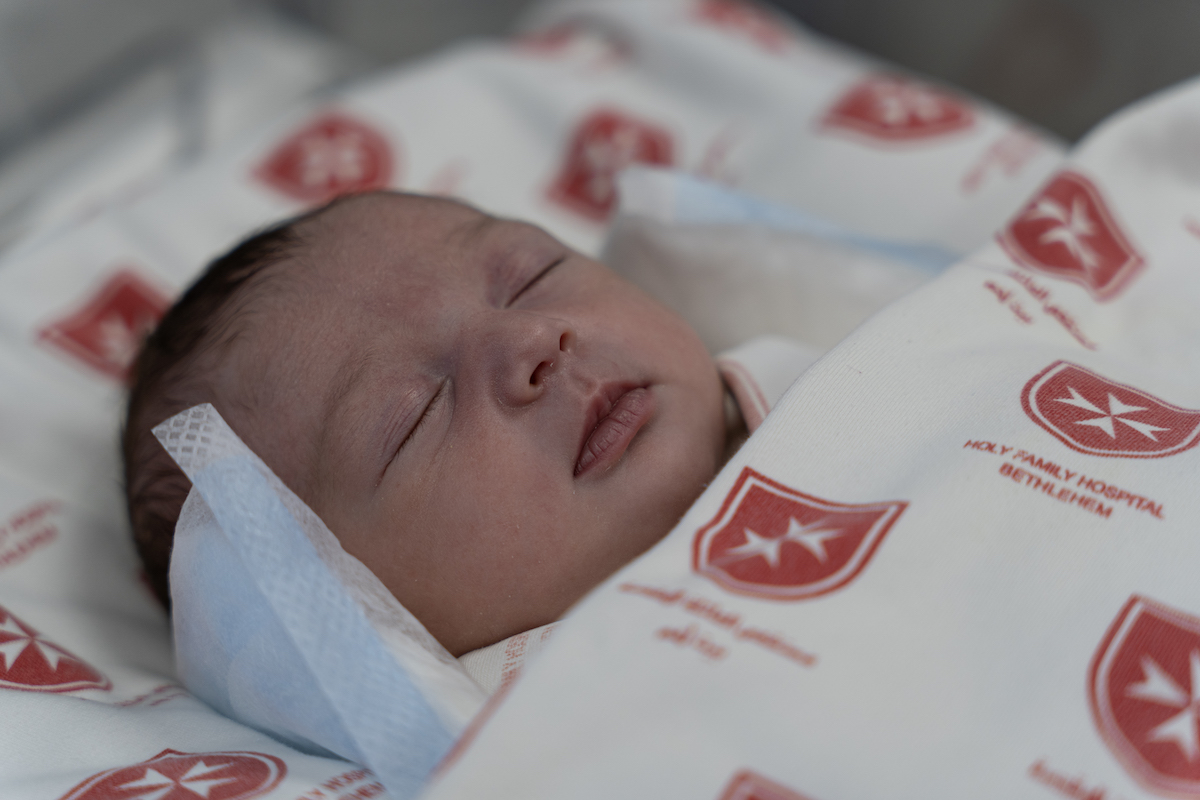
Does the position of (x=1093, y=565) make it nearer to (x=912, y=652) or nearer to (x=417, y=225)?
(x=912, y=652)

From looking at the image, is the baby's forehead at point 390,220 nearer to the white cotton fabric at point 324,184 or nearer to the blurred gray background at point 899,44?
the white cotton fabric at point 324,184

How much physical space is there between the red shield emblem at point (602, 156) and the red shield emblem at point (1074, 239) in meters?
0.52

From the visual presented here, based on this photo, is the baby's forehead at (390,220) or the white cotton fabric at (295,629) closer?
the white cotton fabric at (295,629)

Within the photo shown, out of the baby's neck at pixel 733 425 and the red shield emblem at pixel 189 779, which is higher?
the baby's neck at pixel 733 425

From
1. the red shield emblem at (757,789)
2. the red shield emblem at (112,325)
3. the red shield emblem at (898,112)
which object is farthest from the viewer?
the red shield emblem at (898,112)

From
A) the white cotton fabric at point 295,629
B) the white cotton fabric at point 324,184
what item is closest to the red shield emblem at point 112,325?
the white cotton fabric at point 324,184

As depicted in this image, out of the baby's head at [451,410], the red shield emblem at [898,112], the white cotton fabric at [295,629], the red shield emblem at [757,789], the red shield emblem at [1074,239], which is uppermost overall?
the red shield emblem at [898,112]

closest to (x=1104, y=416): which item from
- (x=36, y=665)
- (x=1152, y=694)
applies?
(x=1152, y=694)

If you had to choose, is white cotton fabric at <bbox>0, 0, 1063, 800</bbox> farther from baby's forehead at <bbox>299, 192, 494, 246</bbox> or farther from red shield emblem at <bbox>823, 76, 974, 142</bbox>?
baby's forehead at <bbox>299, 192, 494, 246</bbox>

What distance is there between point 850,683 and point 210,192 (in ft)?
3.18

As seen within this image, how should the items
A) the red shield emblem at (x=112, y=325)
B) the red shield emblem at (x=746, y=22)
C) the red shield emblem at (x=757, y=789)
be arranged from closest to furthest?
the red shield emblem at (x=757, y=789)
the red shield emblem at (x=112, y=325)
the red shield emblem at (x=746, y=22)

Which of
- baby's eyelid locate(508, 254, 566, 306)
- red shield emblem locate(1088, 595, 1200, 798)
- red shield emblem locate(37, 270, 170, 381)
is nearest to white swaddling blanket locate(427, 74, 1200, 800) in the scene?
red shield emblem locate(1088, 595, 1200, 798)

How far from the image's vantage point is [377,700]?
1.76 feet

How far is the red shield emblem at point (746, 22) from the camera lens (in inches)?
50.1
